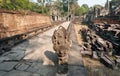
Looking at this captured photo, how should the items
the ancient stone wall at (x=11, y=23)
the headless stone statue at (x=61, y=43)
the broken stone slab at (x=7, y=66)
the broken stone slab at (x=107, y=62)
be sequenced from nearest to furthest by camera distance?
the headless stone statue at (x=61, y=43), the broken stone slab at (x=7, y=66), the broken stone slab at (x=107, y=62), the ancient stone wall at (x=11, y=23)

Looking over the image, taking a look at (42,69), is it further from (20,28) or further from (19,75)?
(20,28)

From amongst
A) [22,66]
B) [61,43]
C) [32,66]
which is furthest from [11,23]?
[61,43]

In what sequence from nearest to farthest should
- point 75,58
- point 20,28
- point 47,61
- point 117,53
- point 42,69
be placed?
point 42,69 → point 47,61 → point 75,58 → point 117,53 → point 20,28

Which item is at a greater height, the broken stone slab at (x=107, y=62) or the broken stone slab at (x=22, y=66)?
the broken stone slab at (x=22, y=66)

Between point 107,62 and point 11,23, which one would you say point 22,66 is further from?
point 11,23

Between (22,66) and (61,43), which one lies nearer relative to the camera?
(61,43)

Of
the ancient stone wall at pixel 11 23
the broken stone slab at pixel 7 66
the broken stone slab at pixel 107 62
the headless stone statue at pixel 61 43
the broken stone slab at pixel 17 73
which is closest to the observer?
the headless stone statue at pixel 61 43

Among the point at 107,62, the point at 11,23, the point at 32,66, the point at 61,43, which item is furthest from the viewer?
the point at 11,23

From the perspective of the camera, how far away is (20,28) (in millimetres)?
15531

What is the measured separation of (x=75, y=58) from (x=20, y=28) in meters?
9.77

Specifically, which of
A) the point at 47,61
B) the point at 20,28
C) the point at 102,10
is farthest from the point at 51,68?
the point at 102,10

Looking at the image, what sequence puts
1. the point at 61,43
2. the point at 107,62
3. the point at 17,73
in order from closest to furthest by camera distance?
the point at 61,43, the point at 17,73, the point at 107,62

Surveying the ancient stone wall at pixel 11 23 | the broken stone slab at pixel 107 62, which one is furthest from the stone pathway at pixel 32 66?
the ancient stone wall at pixel 11 23

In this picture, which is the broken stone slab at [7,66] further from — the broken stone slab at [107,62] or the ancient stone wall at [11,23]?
the ancient stone wall at [11,23]
